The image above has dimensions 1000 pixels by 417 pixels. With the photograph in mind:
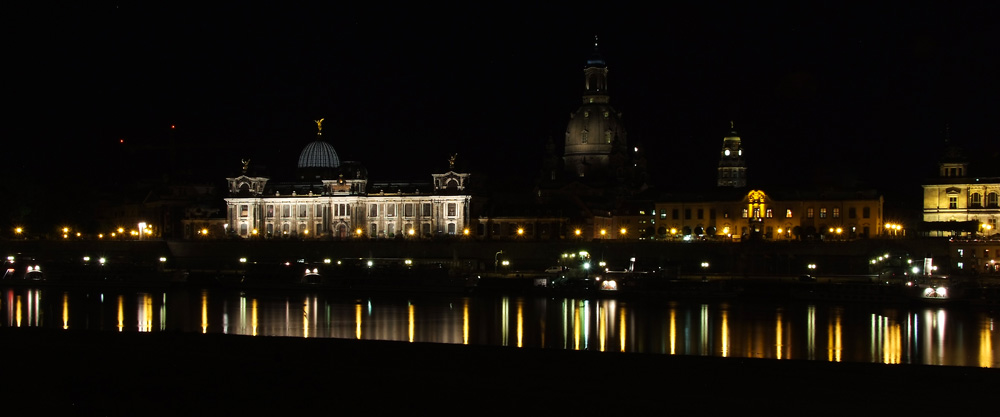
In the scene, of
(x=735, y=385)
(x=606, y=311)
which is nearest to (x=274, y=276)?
(x=606, y=311)

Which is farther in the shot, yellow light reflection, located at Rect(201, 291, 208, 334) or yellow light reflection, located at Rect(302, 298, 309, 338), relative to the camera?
yellow light reflection, located at Rect(201, 291, 208, 334)

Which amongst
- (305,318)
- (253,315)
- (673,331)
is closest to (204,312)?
(253,315)

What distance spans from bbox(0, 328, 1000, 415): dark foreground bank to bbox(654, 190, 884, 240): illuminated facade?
57421mm

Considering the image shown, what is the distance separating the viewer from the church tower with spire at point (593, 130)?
387 ft

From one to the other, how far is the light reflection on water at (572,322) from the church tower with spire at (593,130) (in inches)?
2230

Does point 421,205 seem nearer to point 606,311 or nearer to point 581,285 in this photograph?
point 581,285

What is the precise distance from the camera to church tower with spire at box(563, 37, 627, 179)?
118 meters

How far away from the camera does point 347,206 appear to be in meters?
107

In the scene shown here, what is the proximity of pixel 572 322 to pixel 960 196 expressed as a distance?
158 feet

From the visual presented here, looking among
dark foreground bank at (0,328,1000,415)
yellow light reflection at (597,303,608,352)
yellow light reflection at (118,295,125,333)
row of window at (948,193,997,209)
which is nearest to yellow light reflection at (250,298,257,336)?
yellow light reflection at (118,295,125,333)

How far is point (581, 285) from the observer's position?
63.8 meters

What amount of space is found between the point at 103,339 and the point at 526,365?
13.4 meters

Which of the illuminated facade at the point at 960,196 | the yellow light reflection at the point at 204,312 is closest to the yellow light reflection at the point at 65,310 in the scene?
the yellow light reflection at the point at 204,312

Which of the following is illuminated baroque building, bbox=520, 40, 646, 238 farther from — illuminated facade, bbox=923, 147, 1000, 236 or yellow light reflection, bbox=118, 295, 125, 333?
yellow light reflection, bbox=118, 295, 125, 333
